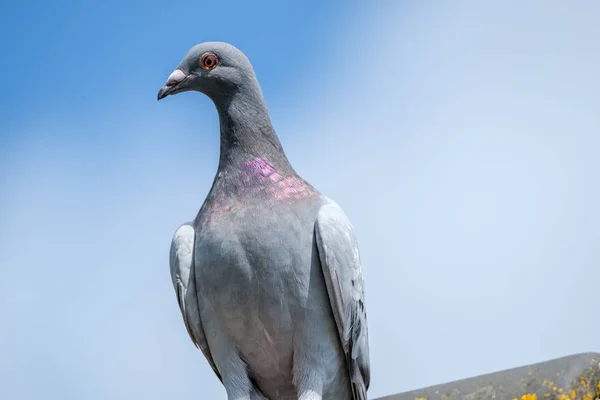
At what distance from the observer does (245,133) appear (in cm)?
474

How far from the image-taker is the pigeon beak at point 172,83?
4.82 m

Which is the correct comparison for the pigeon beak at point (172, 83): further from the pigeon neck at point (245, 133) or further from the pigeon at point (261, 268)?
the pigeon neck at point (245, 133)

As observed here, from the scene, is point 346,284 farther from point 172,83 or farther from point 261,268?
point 172,83

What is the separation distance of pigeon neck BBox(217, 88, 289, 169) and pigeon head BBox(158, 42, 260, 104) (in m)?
0.08

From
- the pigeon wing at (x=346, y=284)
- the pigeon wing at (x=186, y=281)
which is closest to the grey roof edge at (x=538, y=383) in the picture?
the pigeon wing at (x=346, y=284)

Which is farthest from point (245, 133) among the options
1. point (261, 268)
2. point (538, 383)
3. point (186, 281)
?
point (538, 383)

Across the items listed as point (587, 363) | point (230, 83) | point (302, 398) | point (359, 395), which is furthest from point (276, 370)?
point (587, 363)

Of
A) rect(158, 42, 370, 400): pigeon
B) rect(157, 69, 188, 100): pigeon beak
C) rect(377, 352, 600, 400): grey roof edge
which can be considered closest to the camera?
rect(158, 42, 370, 400): pigeon

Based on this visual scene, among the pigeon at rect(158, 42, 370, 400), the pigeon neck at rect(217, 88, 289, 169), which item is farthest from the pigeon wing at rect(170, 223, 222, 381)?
the pigeon neck at rect(217, 88, 289, 169)

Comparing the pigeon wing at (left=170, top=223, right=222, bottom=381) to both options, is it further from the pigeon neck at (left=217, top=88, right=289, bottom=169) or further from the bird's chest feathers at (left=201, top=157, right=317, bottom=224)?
the pigeon neck at (left=217, top=88, right=289, bottom=169)

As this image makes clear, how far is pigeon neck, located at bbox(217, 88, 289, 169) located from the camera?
15.5ft

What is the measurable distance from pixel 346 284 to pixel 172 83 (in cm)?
195

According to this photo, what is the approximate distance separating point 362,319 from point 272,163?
1316 mm

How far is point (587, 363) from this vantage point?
205 inches
